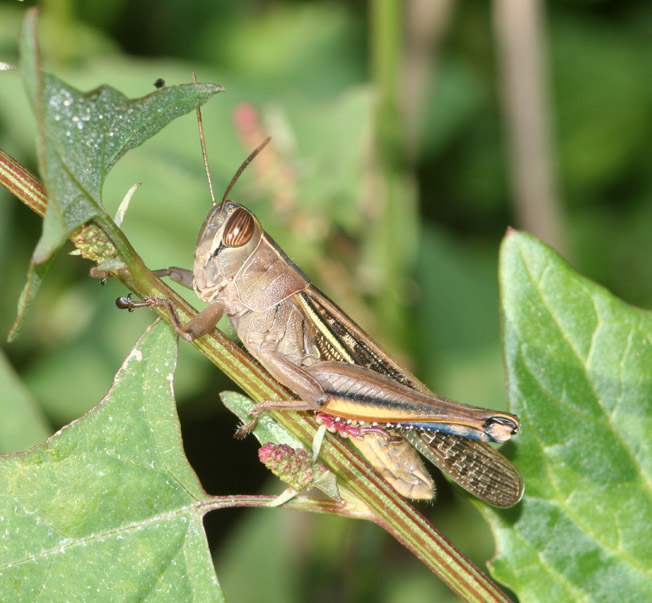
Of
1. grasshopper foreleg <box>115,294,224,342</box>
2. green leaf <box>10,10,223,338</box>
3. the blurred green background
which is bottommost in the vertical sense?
the blurred green background

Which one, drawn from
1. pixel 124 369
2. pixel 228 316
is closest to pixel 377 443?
pixel 228 316

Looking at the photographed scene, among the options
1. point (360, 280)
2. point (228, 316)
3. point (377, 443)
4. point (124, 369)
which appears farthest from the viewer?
point (360, 280)

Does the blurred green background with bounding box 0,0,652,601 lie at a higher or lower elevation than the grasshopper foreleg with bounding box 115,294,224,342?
lower

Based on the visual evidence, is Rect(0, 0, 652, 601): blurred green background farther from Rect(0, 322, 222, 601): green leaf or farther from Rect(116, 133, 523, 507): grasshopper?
Rect(0, 322, 222, 601): green leaf

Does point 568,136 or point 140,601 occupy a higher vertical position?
point 140,601

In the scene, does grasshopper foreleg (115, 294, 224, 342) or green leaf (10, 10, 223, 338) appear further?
grasshopper foreleg (115, 294, 224, 342)

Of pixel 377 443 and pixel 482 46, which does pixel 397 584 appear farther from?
pixel 482 46

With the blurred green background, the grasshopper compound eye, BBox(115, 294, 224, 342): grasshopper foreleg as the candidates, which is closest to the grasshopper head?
the grasshopper compound eye

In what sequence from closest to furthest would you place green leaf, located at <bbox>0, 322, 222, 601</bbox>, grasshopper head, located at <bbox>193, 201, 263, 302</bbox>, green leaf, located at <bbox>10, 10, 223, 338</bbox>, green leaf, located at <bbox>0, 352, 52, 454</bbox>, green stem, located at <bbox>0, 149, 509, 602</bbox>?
green leaf, located at <bbox>10, 10, 223, 338</bbox> → green leaf, located at <bbox>0, 322, 222, 601</bbox> → green stem, located at <bbox>0, 149, 509, 602</bbox> → green leaf, located at <bbox>0, 352, 52, 454</bbox> → grasshopper head, located at <bbox>193, 201, 263, 302</bbox>

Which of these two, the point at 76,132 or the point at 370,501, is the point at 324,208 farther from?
the point at 76,132
